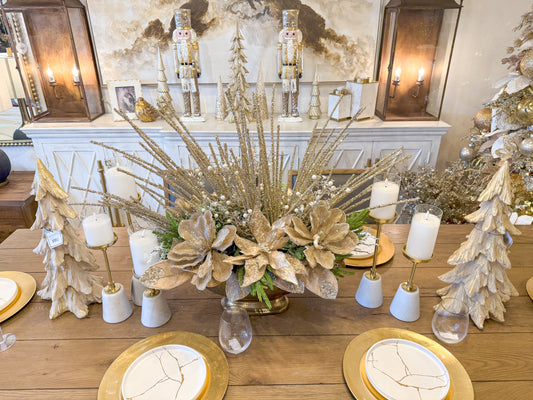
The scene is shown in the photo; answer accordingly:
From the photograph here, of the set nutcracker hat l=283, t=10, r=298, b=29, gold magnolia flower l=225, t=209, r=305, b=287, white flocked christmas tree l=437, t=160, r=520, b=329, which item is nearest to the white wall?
nutcracker hat l=283, t=10, r=298, b=29

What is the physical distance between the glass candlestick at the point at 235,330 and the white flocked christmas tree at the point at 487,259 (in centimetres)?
58

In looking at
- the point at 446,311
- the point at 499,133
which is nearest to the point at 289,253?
the point at 446,311

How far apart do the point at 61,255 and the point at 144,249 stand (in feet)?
0.80

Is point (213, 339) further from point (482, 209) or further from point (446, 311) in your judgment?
point (482, 209)

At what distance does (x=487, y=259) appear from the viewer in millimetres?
924

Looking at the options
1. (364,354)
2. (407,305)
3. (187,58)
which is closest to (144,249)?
(364,354)

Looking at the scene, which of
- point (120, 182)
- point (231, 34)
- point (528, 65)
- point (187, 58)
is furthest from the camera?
point (231, 34)

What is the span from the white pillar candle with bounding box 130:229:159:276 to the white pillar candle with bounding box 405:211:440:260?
687 millimetres

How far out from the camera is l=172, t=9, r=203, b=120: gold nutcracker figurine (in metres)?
2.19

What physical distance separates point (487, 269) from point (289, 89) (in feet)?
5.78

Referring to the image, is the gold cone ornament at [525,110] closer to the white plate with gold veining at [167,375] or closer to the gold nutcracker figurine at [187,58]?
the white plate with gold veining at [167,375]

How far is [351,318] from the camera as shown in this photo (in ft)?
3.25

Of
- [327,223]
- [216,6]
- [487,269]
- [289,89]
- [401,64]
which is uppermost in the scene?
[216,6]

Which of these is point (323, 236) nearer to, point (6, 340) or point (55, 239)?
point (55, 239)
